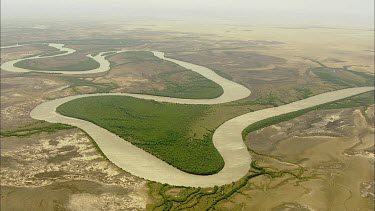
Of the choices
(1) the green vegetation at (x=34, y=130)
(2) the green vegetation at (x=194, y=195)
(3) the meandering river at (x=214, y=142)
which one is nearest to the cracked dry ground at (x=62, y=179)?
(2) the green vegetation at (x=194, y=195)

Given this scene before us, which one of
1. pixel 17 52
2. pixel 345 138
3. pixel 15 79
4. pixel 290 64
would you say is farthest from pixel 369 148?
pixel 17 52

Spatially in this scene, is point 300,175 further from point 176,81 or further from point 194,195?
point 176,81

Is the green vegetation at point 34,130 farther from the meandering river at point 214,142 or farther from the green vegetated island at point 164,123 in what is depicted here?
the green vegetated island at point 164,123

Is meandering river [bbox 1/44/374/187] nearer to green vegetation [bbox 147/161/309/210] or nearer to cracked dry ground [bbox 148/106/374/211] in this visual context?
green vegetation [bbox 147/161/309/210]

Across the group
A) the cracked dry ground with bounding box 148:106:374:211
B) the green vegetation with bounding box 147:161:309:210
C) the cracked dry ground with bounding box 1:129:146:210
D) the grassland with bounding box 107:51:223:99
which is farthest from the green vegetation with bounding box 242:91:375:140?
the cracked dry ground with bounding box 1:129:146:210

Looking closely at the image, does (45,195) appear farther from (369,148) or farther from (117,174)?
(369,148)
